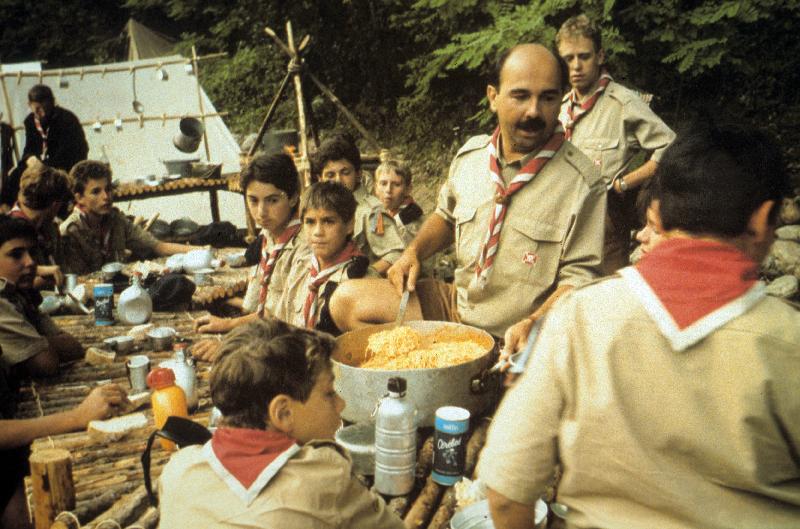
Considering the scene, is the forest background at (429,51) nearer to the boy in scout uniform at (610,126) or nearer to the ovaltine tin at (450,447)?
the boy in scout uniform at (610,126)

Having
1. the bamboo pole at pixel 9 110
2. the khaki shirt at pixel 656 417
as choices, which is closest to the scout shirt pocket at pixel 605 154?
the khaki shirt at pixel 656 417

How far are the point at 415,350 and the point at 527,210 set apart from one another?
0.91m

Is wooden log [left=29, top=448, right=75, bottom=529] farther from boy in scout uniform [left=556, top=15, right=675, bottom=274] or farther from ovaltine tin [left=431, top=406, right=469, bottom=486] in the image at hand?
boy in scout uniform [left=556, top=15, right=675, bottom=274]

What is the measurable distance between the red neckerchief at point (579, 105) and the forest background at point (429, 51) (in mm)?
1363

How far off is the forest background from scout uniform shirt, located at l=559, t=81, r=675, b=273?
3.92 feet

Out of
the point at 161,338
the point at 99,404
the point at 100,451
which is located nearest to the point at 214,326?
the point at 161,338

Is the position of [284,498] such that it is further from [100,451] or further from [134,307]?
[134,307]

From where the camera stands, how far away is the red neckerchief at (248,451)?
1.76 metres

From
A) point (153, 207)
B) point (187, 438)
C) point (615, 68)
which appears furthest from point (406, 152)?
point (187, 438)

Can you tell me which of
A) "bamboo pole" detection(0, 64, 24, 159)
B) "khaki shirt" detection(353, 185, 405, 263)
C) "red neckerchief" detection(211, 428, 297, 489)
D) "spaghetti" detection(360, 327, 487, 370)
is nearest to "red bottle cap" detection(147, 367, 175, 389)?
"spaghetti" detection(360, 327, 487, 370)

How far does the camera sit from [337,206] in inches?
157

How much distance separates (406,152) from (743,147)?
13449 millimetres

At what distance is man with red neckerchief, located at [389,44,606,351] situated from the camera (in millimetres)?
3068

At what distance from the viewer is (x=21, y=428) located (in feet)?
9.55
